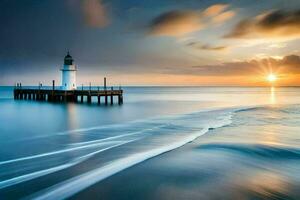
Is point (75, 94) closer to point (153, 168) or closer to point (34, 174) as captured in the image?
point (34, 174)

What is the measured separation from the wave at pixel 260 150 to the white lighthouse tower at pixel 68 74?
29.9 metres

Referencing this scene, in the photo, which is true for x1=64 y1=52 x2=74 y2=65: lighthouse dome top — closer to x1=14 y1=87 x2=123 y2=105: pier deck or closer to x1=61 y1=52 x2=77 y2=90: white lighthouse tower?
x1=61 y1=52 x2=77 y2=90: white lighthouse tower

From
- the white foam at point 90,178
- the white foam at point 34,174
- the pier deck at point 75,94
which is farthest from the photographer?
the pier deck at point 75,94

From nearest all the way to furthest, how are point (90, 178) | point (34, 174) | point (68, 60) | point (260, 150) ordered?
point (90, 178), point (34, 174), point (260, 150), point (68, 60)

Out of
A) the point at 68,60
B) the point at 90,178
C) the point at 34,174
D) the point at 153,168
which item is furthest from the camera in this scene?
the point at 68,60

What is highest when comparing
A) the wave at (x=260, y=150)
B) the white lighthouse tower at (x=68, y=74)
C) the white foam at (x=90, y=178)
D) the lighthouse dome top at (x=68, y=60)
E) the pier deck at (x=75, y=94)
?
the lighthouse dome top at (x=68, y=60)

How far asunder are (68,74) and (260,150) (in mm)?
31574

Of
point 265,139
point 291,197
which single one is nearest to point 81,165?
point 291,197

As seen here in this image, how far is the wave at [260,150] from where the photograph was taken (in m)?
8.90

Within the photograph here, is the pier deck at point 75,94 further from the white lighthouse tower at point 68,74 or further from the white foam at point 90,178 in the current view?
the white foam at point 90,178

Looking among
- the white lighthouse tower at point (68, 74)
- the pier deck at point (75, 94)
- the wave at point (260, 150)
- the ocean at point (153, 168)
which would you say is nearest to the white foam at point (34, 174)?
the ocean at point (153, 168)

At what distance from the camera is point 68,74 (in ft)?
121

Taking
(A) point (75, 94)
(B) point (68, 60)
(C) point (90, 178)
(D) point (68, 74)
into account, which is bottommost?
(C) point (90, 178)

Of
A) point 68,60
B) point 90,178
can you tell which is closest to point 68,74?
point 68,60
